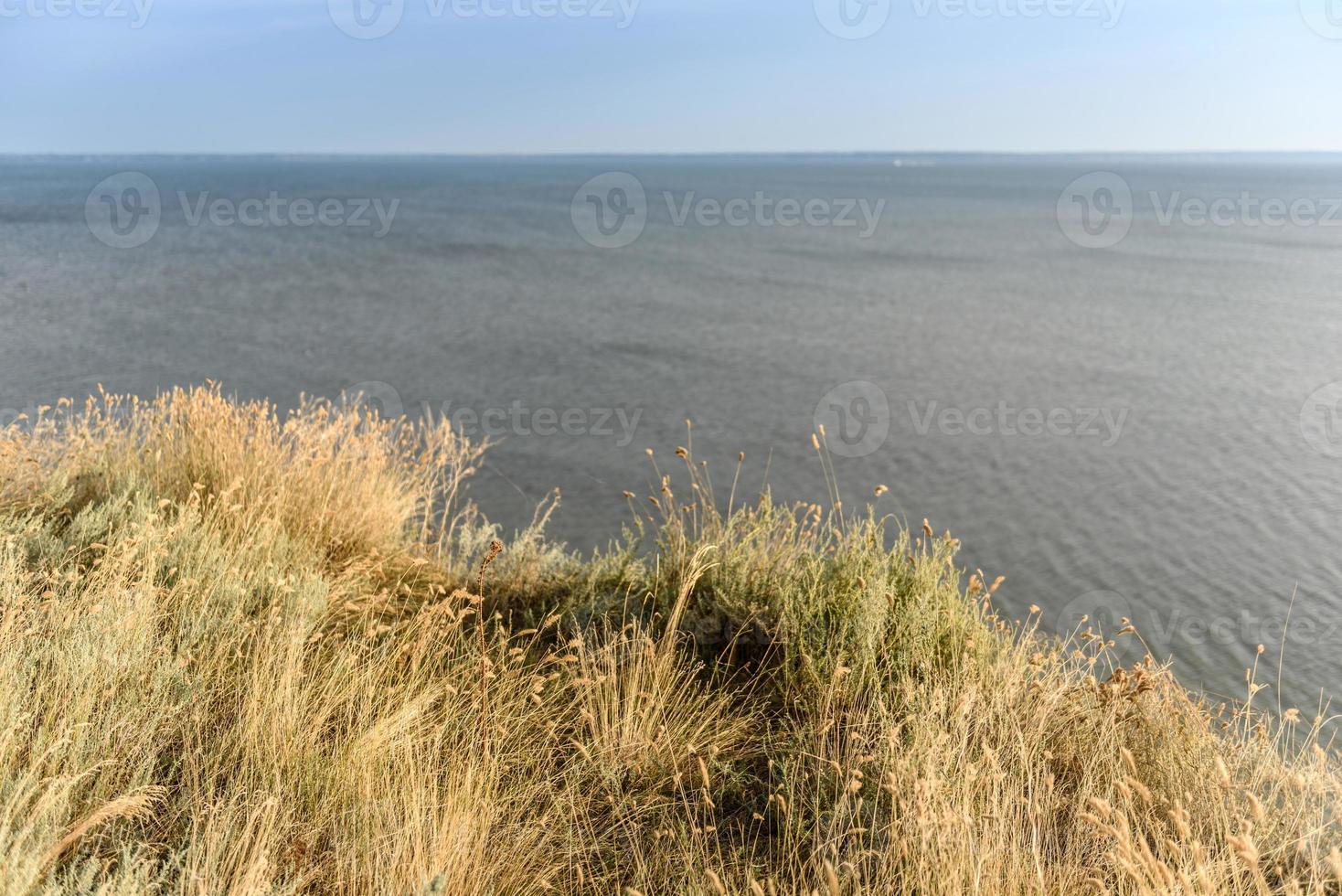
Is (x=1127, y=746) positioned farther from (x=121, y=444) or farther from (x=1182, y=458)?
(x=1182, y=458)

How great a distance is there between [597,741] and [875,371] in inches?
600

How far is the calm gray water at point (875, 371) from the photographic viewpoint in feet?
34.0

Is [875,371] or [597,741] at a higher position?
[597,741]

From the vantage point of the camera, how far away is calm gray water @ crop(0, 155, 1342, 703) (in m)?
10.4

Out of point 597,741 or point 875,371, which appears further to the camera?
point 875,371

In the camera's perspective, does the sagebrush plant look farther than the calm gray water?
No

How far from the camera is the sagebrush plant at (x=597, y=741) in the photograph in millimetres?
2744

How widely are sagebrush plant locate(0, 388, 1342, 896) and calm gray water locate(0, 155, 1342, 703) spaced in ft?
16.4

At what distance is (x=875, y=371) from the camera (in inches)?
714

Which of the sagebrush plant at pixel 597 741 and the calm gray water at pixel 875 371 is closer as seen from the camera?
the sagebrush plant at pixel 597 741

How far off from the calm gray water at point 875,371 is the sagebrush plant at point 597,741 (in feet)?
16.4

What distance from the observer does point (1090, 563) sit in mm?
10047

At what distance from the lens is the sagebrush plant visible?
9.00 feet

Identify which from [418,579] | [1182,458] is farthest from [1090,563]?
[418,579]
